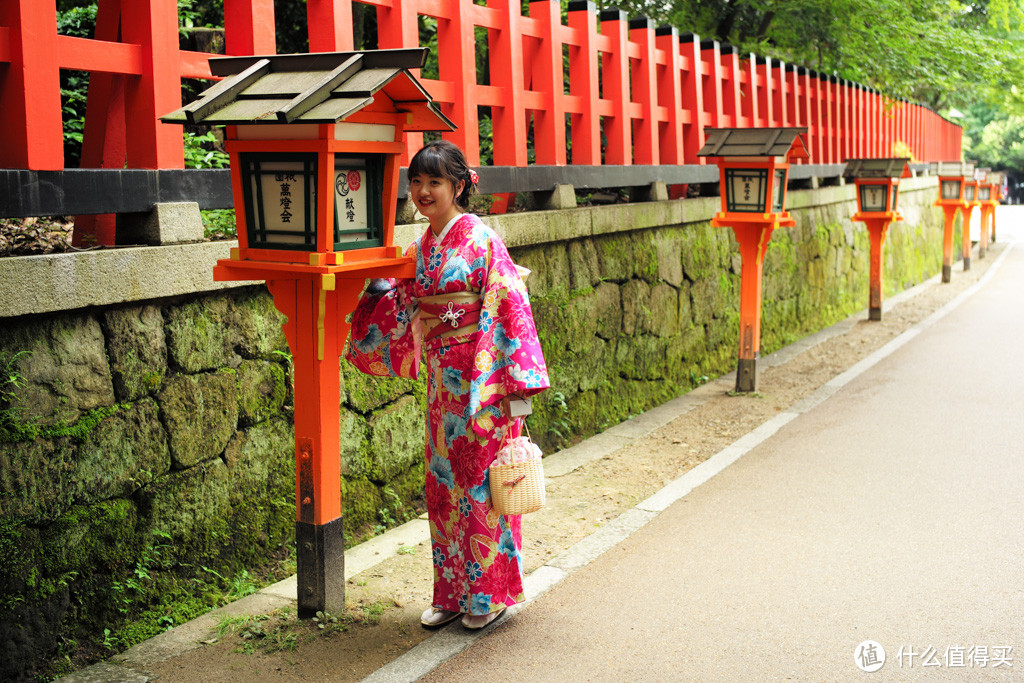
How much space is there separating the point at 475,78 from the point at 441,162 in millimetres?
2160

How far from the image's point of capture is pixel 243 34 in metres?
4.30

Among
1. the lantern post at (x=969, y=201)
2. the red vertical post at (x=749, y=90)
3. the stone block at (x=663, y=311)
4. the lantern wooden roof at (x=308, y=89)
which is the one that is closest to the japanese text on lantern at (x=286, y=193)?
the lantern wooden roof at (x=308, y=89)

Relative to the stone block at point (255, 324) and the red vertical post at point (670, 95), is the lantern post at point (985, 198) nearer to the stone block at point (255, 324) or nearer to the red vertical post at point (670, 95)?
the red vertical post at point (670, 95)

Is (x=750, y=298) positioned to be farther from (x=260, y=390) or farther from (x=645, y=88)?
(x=260, y=390)

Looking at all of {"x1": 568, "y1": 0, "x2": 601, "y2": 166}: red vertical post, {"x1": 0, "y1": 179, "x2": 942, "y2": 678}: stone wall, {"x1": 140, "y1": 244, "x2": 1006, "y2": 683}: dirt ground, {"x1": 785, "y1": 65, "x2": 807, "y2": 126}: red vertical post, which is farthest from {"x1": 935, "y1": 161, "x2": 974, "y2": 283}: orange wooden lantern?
{"x1": 0, "y1": 179, "x2": 942, "y2": 678}: stone wall

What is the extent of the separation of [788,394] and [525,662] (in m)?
5.66

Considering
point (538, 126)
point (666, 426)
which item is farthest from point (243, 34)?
point (666, 426)

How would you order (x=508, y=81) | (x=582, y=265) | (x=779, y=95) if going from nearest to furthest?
(x=508, y=81) → (x=582, y=265) → (x=779, y=95)

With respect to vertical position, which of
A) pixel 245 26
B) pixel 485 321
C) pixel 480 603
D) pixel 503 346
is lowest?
pixel 480 603

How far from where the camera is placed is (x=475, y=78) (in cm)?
568

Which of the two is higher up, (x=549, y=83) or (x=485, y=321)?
(x=549, y=83)

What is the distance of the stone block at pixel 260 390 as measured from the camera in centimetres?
428

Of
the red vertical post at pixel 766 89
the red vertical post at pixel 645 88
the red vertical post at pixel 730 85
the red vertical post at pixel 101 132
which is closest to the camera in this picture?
the red vertical post at pixel 101 132

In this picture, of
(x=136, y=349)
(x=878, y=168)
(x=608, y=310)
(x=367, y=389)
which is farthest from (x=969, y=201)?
(x=136, y=349)
